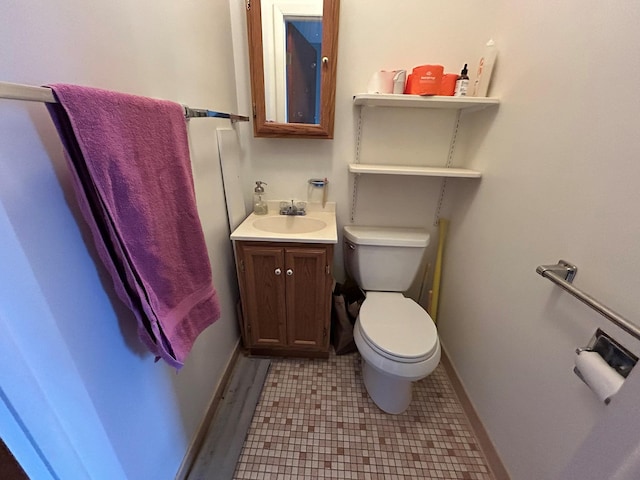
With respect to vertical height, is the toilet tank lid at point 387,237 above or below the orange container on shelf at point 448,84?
below

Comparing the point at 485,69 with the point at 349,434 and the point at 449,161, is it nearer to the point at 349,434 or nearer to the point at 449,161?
the point at 449,161

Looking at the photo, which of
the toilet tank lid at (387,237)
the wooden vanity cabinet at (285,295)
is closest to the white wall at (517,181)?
the toilet tank lid at (387,237)

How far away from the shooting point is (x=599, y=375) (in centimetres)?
65

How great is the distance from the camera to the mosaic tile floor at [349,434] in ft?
3.71

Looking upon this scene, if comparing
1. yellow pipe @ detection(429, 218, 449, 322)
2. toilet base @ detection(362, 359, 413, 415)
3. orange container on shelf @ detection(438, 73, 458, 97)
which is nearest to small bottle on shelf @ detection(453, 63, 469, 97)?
orange container on shelf @ detection(438, 73, 458, 97)

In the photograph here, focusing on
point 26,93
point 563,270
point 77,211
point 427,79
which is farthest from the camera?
point 427,79

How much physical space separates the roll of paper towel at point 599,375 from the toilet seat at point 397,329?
1.73 feet

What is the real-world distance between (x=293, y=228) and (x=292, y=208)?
0.12m

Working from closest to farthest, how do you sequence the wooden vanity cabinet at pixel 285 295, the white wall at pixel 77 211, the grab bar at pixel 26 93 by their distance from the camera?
the grab bar at pixel 26 93 → the white wall at pixel 77 211 → the wooden vanity cabinet at pixel 285 295

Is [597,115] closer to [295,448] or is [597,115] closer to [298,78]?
[298,78]

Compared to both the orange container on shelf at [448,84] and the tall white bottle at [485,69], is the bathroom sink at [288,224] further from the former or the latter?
the tall white bottle at [485,69]

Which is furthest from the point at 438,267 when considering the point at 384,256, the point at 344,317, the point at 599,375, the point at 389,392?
the point at 599,375

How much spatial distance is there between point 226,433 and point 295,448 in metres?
0.33

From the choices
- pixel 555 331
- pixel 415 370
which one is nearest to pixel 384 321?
pixel 415 370
